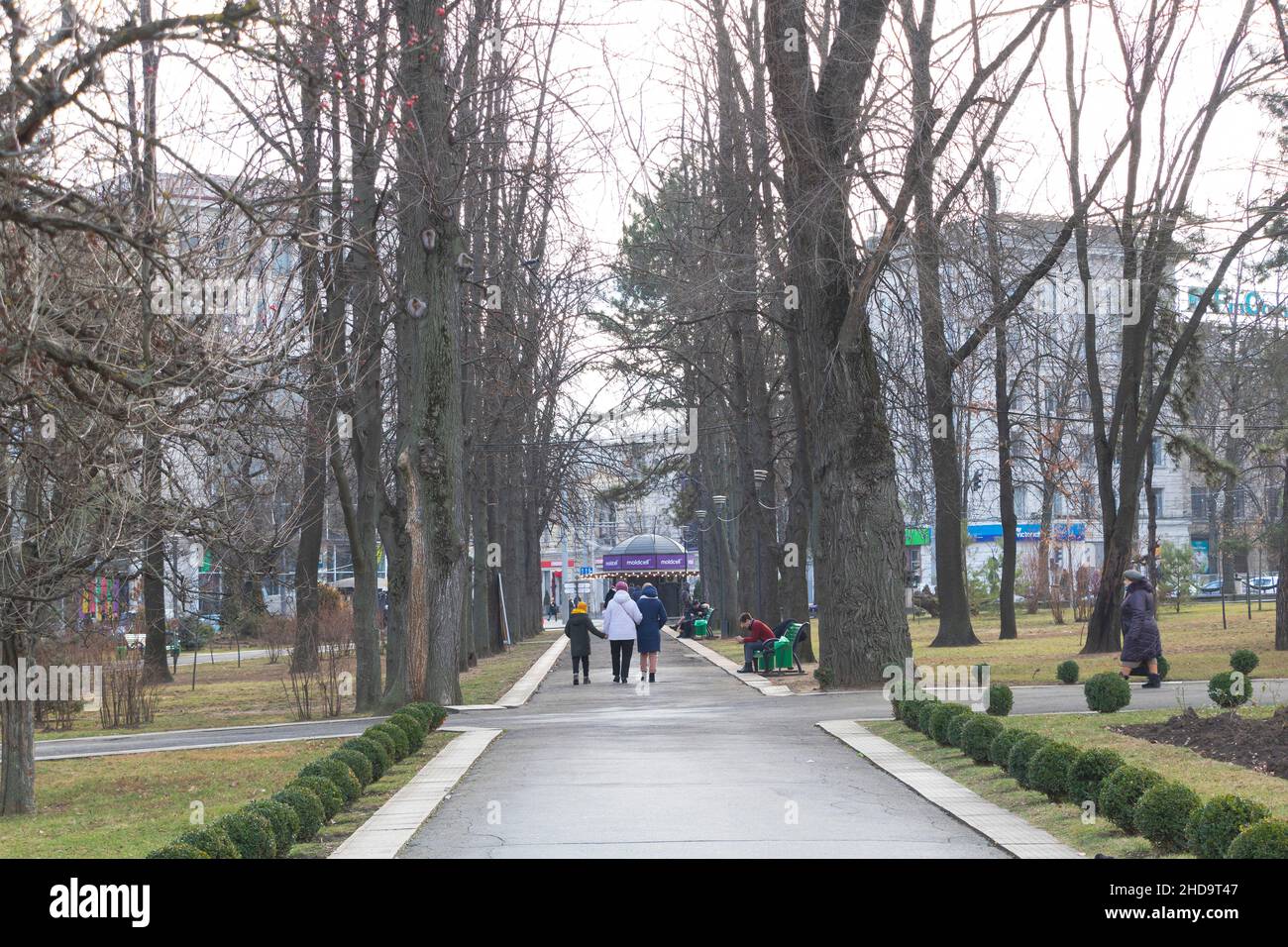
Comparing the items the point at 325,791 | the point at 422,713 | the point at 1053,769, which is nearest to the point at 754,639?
the point at 422,713

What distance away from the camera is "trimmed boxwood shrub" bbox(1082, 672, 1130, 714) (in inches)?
663

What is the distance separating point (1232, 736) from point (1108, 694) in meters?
3.39

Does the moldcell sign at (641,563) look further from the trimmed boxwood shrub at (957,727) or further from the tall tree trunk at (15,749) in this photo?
the trimmed boxwood shrub at (957,727)

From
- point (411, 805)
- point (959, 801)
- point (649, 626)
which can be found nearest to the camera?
point (959, 801)

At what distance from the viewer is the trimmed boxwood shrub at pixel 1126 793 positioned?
9281 mm

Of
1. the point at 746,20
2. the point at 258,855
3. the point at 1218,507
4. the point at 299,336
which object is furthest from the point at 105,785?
the point at 1218,507

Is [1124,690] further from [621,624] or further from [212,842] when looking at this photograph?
[621,624]

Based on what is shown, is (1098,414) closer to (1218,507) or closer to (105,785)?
(105,785)

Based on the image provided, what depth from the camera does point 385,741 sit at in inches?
558

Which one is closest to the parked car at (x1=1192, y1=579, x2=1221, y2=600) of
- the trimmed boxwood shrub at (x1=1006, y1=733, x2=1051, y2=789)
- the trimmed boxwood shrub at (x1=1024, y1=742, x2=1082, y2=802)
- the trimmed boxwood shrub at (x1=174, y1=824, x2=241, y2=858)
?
the trimmed boxwood shrub at (x1=1006, y1=733, x2=1051, y2=789)

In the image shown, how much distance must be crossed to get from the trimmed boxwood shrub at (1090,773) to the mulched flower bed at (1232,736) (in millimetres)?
2160

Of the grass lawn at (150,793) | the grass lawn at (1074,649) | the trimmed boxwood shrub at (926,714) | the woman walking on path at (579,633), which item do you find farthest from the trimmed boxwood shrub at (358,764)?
the woman walking on path at (579,633)
